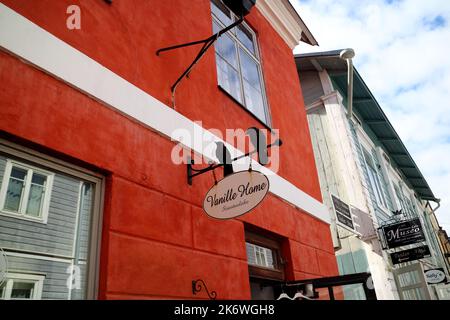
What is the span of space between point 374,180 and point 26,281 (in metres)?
10.7

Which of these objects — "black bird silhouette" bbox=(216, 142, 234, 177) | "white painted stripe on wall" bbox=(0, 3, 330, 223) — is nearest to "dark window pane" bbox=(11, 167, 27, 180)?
"white painted stripe on wall" bbox=(0, 3, 330, 223)

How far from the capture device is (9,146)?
261 cm

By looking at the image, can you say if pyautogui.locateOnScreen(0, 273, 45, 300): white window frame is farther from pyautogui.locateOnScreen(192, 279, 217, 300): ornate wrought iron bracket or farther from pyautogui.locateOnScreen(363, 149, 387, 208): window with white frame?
pyautogui.locateOnScreen(363, 149, 387, 208): window with white frame

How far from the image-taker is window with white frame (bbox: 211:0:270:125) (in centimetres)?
568

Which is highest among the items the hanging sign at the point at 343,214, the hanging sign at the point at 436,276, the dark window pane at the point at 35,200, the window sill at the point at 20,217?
the hanging sign at the point at 343,214

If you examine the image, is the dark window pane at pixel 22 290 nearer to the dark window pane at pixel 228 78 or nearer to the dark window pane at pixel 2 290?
the dark window pane at pixel 2 290

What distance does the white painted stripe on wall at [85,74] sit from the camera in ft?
9.16

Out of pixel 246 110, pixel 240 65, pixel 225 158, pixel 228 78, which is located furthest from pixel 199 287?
pixel 240 65

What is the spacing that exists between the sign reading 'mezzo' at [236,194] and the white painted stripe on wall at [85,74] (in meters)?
0.81

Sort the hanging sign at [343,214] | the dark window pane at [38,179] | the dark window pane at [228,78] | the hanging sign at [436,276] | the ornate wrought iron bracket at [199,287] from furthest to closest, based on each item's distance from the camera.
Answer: the hanging sign at [436,276], the hanging sign at [343,214], the dark window pane at [228,78], the ornate wrought iron bracket at [199,287], the dark window pane at [38,179]

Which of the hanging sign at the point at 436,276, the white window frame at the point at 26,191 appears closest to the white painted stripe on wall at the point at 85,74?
the white window frame at the point at 26,191

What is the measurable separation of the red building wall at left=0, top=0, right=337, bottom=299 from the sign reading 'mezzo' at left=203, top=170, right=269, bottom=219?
39 cm

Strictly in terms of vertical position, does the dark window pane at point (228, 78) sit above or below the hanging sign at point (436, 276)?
above

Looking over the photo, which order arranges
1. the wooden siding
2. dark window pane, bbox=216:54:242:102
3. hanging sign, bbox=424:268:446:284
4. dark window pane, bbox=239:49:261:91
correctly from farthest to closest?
hanging sign, bbox=424:268:446:284 → dark window pane, bbox=239:49:261:91 → dark window pane, bbox=216:54:242:102 → the wooden siding
